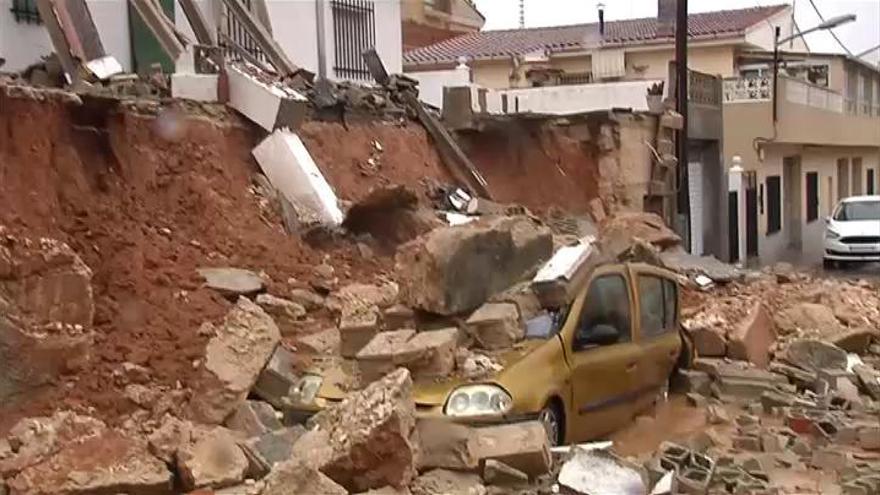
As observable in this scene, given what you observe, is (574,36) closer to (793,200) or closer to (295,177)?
(793,200)

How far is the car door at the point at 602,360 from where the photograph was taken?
30.4 ft

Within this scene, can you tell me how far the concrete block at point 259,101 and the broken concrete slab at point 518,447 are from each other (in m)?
6.08

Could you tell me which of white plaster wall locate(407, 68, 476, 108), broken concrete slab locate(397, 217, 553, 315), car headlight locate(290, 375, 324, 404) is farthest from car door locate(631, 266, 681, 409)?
white plaster wall locate(407, 68, 476, 108)

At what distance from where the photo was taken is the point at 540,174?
20031 millimetres

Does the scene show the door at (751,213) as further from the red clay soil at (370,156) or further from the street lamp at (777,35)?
the red clay soil at (370,156)

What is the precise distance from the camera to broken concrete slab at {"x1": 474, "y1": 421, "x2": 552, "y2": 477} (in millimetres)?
7801

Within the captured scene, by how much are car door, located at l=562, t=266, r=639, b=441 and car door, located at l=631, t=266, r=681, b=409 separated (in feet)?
0.62

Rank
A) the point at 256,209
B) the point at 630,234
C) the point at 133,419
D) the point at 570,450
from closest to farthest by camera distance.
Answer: the point at 570,450 → the point at 133,419 → the point at 256,209 → the point at 630,234

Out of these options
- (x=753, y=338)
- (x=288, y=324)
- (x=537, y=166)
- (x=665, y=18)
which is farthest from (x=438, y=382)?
(x=665, y=18)

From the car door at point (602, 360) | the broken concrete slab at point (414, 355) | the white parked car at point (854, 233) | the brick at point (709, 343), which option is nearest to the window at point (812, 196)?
the white parked car at point (854, 233)

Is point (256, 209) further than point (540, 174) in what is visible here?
No

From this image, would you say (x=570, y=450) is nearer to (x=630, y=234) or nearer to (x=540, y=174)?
(x=630, y=234)

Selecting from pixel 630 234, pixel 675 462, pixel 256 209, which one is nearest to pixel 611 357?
pixel 675 462

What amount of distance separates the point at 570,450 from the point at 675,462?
0.77 m
